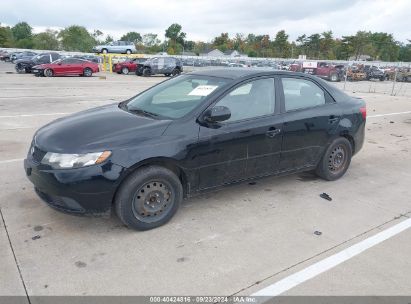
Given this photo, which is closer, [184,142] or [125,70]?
[184,142]

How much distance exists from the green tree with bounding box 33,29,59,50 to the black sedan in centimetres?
10213

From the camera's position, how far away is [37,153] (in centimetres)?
363

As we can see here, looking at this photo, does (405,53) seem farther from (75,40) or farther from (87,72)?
(87,72)

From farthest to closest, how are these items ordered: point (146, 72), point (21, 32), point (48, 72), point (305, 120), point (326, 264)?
point (21, 32) < point (146, 72) < point (48, 72) < point (305, 120) < point (326, 264)

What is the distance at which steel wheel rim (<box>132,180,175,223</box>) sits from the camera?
361 centimetres

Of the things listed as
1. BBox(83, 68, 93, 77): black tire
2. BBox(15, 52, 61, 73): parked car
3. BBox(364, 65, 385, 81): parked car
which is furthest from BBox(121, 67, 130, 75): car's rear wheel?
BBox(364, 65, 385, 81): parked car

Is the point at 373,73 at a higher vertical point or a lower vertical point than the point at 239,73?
lower

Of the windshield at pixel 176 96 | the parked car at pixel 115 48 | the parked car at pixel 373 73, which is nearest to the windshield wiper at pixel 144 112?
the windshield at pixel 176 96

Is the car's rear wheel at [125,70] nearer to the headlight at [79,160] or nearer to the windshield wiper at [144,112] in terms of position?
the windshield wiper at [144,112]

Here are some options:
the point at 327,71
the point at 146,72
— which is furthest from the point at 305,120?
the point at 327,71

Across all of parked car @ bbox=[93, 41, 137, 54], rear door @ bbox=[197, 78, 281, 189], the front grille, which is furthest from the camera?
parked car @ bbox=[93, 41, 137, 54]

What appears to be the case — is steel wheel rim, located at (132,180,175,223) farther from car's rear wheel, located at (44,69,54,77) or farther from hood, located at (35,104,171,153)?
car's rear wheel, located at (44,69,54,77)

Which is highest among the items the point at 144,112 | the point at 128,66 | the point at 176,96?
the point at 176,96

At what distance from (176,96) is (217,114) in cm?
92
